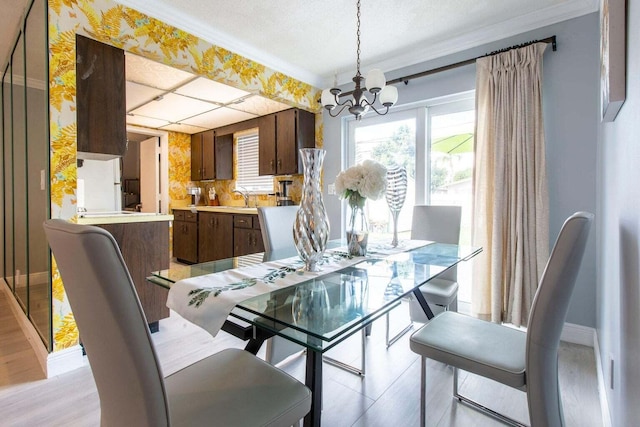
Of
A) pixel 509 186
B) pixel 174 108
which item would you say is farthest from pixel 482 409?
pixel 174 108

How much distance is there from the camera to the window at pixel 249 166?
486 cm

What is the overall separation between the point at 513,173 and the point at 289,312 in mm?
2286

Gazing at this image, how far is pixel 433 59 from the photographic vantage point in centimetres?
304

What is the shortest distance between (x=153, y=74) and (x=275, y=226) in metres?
1.97

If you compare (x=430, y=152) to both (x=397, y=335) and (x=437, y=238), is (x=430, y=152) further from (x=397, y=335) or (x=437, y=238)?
(x=397, y=335)

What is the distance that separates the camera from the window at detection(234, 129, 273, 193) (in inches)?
191

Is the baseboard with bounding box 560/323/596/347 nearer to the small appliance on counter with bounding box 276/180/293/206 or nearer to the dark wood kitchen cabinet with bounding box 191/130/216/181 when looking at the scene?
the small appliance on counter with bounding box 276/180/293/206

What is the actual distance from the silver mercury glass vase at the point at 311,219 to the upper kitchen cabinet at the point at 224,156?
12.9ft

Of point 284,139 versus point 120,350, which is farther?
point 284,139

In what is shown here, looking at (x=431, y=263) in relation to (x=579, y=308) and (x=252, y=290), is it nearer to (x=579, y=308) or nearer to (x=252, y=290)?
(x=252, y=290)

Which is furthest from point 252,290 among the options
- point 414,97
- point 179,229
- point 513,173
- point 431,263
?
point 179,229

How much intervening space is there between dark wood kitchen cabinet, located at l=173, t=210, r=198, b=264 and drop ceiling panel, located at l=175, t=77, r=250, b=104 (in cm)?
194

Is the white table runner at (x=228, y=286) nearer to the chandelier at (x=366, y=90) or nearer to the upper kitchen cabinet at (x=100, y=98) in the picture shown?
the chandelier at (x=366, y=90)

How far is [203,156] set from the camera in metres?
5.28
